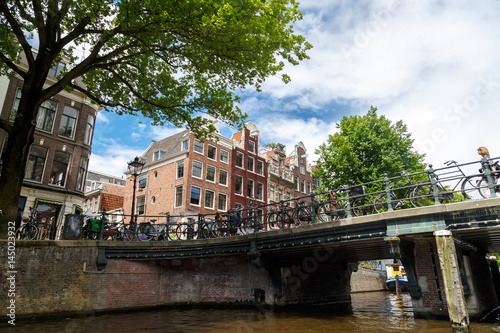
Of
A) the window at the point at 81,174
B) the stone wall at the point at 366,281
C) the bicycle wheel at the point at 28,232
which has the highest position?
the window at the point at 81,174

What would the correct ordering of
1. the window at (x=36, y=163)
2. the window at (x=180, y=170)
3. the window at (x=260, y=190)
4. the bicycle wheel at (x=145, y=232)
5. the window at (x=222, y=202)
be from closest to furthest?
the bicycle wheel at (x=145, y=232) < the window at (x=36, y=163) < the window at (x=180, y=170) < the window at (x=222, y=202) < the window at (x=260, y=190)

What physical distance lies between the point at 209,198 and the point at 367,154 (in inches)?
545

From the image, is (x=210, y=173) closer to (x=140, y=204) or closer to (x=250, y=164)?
(x=250, y=164)

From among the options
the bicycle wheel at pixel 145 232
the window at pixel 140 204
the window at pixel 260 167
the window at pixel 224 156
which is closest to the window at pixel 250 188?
the window at pixel 260 167

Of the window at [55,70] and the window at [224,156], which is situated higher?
the window at [55,70]

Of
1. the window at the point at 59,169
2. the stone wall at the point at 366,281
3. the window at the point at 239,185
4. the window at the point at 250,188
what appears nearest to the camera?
the window at the point at 59,169

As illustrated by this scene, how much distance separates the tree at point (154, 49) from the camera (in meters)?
8.76

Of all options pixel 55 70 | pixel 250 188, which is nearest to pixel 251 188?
pixel 250 188

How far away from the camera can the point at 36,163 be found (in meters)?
18.7

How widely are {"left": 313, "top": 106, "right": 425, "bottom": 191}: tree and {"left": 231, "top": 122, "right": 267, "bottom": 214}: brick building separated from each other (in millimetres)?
9718

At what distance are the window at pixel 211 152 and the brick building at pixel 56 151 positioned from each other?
10850 millimetres

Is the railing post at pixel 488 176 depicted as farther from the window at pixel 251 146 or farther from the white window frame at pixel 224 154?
the window at pixel 251 146

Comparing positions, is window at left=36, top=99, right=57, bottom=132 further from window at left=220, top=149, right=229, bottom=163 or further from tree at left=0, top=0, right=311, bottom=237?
window at left=220, top=149, right=229, bottom=163

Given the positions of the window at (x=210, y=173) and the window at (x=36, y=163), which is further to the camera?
the window at (x=210, y=173)
